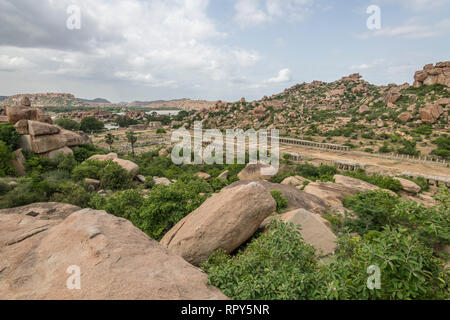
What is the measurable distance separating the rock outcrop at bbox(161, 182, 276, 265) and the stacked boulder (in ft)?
79.7

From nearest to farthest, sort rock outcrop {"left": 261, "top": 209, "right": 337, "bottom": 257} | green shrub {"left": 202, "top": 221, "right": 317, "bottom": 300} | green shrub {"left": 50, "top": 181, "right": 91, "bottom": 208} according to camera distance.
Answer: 1. green shrub {"left": 202, "top": 221, "right": 317, "bottom": 300}
2. rock outcrop {"left": 261, "top": 209, "right": 337, "bottom": 257}
3. green shrub {"left": 50, "top": 181, "right": 91, "bottom": 208}

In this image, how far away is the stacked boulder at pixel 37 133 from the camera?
77.0ft

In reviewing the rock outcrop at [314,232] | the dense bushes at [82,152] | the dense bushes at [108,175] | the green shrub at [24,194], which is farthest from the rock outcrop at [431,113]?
the green shrub at [24,194]

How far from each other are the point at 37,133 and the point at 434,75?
8481 cm

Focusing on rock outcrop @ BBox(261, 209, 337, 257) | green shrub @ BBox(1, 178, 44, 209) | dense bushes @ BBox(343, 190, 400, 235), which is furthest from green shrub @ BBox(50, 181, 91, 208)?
dense bushes @ BBox(343, 190, 400, 235)

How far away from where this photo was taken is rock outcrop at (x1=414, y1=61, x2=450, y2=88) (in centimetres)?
5453

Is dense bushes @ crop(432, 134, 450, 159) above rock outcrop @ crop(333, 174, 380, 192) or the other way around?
above

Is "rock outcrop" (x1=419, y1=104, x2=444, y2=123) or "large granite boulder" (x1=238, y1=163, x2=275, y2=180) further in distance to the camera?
"rock outcrop" (x1=419, y1=104, x2=444, y2=123)

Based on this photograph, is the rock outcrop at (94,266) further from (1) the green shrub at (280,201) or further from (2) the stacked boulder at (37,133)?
(2) the stacked boulder at (37,133)

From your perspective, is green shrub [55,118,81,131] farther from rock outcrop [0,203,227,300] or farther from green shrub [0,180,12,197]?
rock outcrop [0,203,227,300]

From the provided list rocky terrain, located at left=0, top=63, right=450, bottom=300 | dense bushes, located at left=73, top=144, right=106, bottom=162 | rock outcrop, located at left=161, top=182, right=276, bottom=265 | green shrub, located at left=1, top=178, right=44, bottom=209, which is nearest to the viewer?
rocky terrain, located at left=0, top=63, right=450, bottom=300

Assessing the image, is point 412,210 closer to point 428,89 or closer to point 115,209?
point 115,209

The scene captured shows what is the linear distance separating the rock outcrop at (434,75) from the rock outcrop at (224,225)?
73003 mm
